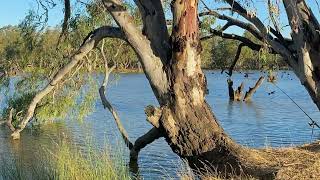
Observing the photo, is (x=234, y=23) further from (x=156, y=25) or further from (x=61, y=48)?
(x=61, y=48)

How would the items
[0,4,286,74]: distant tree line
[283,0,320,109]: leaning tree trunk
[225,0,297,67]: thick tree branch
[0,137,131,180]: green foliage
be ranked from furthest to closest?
[0,4,286,74]: distant tree line
[225,0,297,67]: thick tree branch
[283,0,320,109]: leaning tree trunk
[0,137,131,180]: green foliage

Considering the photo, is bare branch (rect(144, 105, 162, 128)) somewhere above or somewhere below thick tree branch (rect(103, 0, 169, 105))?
below

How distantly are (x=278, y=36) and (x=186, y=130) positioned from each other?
206cm

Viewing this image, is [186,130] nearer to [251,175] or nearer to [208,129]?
[208,129]

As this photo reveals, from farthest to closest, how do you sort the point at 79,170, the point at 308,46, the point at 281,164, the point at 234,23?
the point at 234,23 < the point at 308,46 < the point at 281,164 < the point at 79,170

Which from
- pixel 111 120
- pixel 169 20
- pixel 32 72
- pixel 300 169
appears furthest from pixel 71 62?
pixel 111 120

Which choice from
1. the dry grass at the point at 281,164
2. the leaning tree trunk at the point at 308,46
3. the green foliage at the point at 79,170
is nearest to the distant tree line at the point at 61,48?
the leaning tree trunk at the point at 308,46

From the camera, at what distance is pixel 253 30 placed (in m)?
8.22

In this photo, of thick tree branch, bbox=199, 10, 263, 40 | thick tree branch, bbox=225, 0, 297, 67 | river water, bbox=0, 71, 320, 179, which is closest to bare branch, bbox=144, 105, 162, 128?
river water, bbox=0, 71, 320, 179

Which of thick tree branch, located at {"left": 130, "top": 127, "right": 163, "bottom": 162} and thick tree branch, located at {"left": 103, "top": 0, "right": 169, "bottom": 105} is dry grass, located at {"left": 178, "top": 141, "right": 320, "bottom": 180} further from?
thick tree branch, located at {"left": 130, "top": 127, "right": 163, "bottom": 162}

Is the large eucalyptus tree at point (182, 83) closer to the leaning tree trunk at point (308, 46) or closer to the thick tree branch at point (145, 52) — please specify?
the thick tree branch at point (145, 52)

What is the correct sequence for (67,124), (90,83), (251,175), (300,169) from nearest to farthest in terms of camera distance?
(300,169), (251,175), (90,83), (67,124)

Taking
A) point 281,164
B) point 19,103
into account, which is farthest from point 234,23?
point 19,103

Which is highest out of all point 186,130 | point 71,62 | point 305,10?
point 305,10
